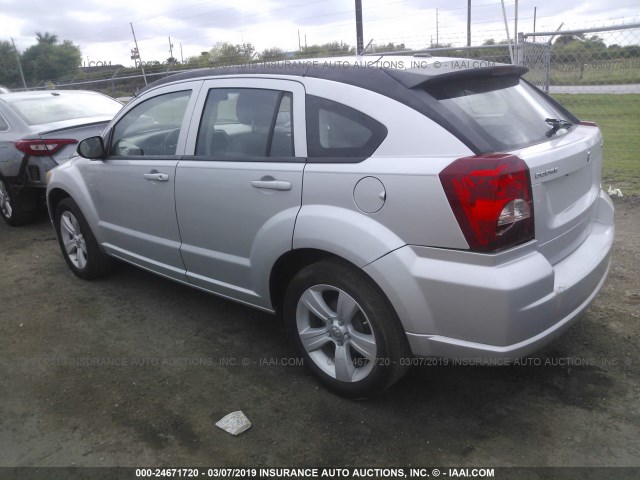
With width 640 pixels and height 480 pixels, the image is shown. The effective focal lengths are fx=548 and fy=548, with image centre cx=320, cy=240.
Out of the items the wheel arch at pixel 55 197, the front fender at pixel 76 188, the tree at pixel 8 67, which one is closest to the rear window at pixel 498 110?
the front fender at pixel 76 188

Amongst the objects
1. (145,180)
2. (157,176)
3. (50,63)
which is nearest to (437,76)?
(157,176)

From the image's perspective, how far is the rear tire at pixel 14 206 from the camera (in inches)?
256

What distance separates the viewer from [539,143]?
263cm

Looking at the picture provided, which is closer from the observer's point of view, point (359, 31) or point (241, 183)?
point (241, 183)

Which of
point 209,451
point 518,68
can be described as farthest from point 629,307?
point 209,451

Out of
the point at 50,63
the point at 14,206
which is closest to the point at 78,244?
the point at 14,206

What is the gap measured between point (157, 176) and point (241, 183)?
84cm

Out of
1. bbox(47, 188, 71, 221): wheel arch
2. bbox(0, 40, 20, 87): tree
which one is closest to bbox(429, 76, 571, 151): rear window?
bbox(47, 188, 71, 221): wheel arch

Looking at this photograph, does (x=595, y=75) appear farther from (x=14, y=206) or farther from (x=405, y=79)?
(x=14, y=206)

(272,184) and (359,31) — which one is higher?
(359,31)

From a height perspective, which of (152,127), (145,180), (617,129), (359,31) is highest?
(359,31)

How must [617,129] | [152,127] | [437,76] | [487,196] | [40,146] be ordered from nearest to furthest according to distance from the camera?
[487,196], [437,76], [152,127], [40,146], [617,129]

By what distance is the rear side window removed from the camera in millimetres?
2582

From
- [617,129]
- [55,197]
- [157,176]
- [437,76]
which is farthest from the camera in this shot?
[617,129]
